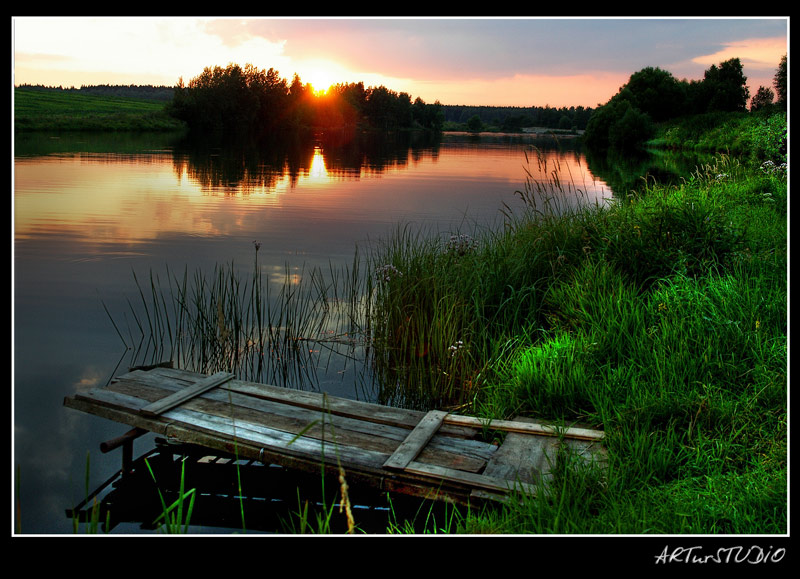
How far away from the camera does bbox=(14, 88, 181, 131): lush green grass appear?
3678cm

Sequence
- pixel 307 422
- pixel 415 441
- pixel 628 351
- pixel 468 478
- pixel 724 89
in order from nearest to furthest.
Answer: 1. pixel 468 478
2. pixel 415 441
3. pixel 307 422
4. pixel 628 351
5. pixel 724 89

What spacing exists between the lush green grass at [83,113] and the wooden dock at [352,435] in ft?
116

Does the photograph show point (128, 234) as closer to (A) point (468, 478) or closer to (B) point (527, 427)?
(B) point (527, 427)

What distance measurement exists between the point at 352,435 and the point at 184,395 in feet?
4.34

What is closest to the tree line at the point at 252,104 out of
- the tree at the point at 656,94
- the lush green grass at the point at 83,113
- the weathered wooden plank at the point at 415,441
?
the lush green grass at the point at 83,113

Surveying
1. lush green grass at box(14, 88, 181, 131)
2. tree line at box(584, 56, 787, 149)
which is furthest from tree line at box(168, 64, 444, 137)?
tree line at box(584, 56, 787, 149)

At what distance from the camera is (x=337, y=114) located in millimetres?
69688

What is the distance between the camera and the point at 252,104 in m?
60.1

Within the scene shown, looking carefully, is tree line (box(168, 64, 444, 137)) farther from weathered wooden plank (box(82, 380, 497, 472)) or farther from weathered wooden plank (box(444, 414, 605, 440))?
weathered wooden plank (box(444, 414, 605, 440))

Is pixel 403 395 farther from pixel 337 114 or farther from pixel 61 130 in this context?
pixel 337 114

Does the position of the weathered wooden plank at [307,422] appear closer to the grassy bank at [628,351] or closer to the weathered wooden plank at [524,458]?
the weathered wooden plank at [524,458]

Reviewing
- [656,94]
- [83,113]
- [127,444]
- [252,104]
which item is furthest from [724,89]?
[127,444]

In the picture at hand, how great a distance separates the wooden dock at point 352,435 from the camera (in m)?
3.29
